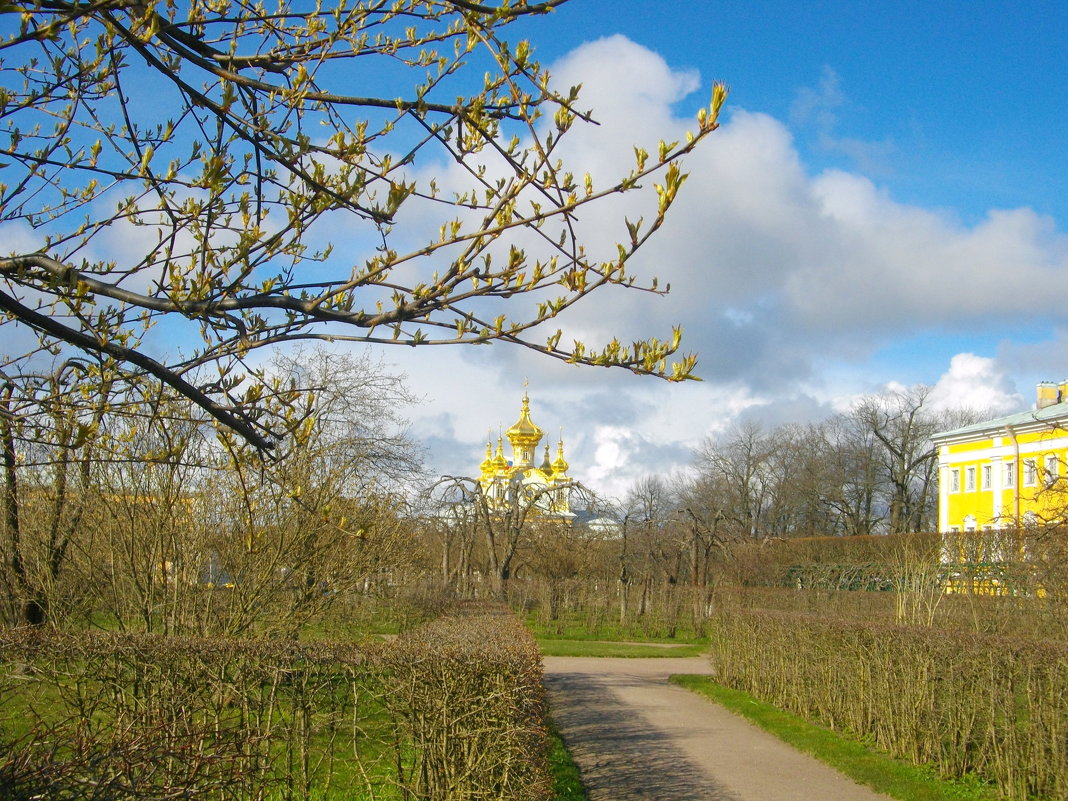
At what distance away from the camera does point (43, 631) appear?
6777 millimetres

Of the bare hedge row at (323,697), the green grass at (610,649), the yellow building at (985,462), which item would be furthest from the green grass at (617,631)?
the bare hedge row at (323,697)

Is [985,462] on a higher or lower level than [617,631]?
higher

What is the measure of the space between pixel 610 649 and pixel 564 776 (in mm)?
14760

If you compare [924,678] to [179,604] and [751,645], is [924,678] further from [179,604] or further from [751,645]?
[179,604]

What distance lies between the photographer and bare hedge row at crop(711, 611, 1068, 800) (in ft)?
27.9

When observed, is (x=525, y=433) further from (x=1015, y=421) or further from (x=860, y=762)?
(x=860, y=762)

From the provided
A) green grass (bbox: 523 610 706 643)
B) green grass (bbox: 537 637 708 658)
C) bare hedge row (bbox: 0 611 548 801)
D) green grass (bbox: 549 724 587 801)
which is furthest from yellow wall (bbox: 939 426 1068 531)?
bare hedge row (bbox: 0 611 548 801)

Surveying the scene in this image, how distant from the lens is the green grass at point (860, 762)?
9023 mm

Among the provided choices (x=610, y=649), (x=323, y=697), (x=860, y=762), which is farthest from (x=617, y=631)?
(x=323, y=697)

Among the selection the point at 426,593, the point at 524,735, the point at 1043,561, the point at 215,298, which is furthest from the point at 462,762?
the point at 426,593

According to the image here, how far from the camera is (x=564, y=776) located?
31.2 feet

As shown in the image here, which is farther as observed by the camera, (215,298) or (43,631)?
(43,631)

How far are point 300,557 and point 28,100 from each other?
6.66 m

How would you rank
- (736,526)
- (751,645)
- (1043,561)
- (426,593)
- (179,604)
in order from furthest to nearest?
(736,526), (426,593), (751,645), (1043,561), (179,604)
